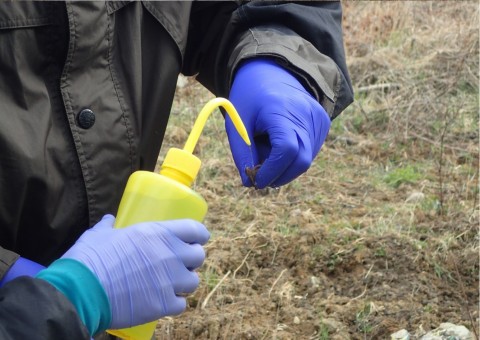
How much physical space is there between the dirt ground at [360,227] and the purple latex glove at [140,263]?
39.9 inches

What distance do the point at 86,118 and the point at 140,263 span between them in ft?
1.10

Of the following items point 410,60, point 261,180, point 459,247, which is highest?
point 261,180

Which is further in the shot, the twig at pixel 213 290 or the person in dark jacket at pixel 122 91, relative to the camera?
the twig at pixel 213 290

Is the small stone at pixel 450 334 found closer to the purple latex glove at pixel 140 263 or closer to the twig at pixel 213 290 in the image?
the twig at pixel 213 290

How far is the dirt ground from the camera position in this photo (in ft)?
A: 7.60

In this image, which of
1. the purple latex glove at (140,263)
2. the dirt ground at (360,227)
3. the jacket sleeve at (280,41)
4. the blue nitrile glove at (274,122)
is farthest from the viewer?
the dirt ground at (360,227)

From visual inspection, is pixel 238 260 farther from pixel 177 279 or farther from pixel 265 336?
pixel 177 279

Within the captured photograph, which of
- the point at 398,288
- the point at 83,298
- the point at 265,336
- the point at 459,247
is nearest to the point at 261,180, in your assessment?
the point at 83,298

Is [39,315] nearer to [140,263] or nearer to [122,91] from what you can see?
[140,263]

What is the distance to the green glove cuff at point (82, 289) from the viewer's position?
1132mm

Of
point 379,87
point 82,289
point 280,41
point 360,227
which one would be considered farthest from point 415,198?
point 82,289

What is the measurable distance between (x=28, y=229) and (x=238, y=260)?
1.32 m

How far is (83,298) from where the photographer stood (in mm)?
1136

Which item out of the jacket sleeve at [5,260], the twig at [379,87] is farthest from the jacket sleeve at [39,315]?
the twig at [379,87]
